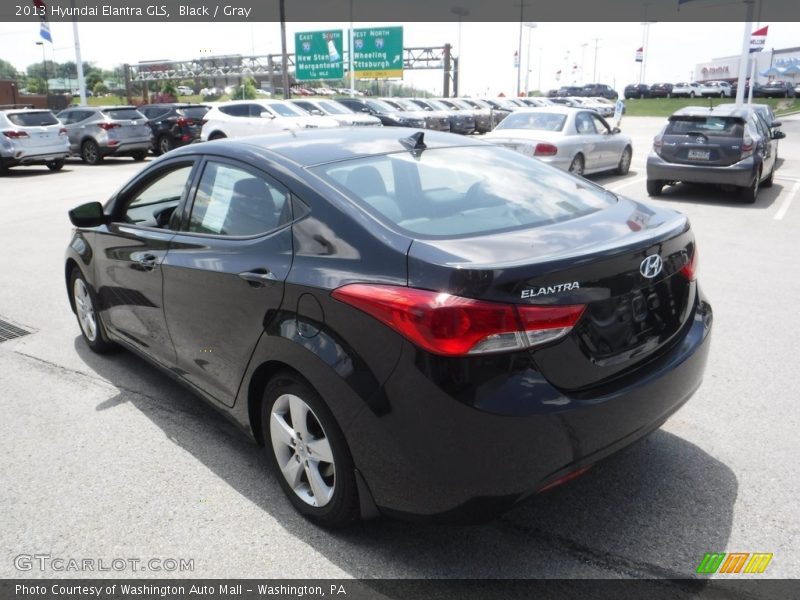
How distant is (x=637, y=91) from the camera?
238 feet

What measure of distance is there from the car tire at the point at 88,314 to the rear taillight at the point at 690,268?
3771 millimetres

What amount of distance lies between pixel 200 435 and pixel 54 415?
1004mm

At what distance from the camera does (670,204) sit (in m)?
11.9

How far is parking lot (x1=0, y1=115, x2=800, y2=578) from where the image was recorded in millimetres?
2773

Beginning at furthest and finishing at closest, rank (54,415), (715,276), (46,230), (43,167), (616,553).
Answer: (43,167) → (46,230) → (715,276) → (54,415) → (616,553)

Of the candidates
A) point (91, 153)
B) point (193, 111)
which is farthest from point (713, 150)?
point (91, 153)

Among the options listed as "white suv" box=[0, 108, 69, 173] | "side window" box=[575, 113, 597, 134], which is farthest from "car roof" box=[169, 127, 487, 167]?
"white suv" box=[0, 108, 69, 173]

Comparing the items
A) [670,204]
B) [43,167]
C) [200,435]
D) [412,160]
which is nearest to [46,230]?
[200,435]

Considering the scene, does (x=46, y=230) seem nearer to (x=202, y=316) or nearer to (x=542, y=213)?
(x=202, y=316)

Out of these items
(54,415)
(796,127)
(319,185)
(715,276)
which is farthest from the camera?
(796,127)

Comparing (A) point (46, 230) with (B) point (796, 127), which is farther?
(B) point (796, 127)

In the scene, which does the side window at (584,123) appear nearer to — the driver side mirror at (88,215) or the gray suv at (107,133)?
the driver side mirror at (88,215)
